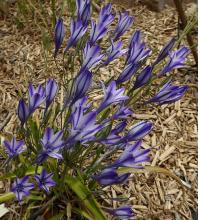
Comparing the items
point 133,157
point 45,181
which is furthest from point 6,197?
point 133,157

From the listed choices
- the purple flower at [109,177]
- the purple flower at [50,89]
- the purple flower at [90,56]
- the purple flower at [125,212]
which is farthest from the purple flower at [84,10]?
the purple flower at [125,212]

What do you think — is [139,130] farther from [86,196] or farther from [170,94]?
[86,196]

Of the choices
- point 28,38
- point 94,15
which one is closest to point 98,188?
point 28,38

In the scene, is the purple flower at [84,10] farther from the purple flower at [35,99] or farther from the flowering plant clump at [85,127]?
the purple flower at [35,99]

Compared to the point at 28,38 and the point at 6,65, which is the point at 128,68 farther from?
the point at 28,38

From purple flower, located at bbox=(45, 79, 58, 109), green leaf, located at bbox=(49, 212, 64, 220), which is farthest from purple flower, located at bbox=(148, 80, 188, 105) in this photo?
green leaf, located at bbox=(49, 212, 64, 220)
